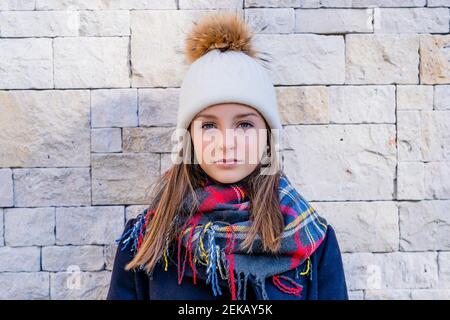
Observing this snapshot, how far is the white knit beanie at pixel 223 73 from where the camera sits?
161 cm

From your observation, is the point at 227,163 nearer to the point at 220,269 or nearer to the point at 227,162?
the point at 227,162

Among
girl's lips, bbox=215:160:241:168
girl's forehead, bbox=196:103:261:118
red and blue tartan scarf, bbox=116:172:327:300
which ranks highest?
girl's forehead, bbox=196:103:261:118

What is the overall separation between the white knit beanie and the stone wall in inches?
21.4

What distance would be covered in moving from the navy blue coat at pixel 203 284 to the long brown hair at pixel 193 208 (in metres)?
0.06

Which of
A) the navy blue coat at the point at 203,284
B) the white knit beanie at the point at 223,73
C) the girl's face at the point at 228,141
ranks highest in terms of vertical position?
the white knit beanie at the point at 223,73

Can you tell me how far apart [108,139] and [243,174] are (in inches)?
36.1

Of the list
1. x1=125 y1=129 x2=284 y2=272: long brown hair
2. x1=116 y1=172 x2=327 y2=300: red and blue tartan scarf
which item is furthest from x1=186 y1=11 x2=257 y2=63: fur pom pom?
x1=116 y1=172 x2=327 y2=300: red and blue tartan scarf

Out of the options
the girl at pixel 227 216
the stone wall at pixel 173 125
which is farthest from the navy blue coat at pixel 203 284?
the stone wall at pixel 173 125

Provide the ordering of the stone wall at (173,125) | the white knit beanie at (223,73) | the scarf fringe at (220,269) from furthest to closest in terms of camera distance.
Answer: the stone wall at (173,125)
the white knit beanie at (223,73)
the scarf fringe at (220,269)

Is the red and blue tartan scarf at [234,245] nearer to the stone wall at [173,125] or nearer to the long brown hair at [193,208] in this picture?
the long brown hair at [193,208]

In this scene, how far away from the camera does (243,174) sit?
1.63 m

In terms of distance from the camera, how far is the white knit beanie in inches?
63.5

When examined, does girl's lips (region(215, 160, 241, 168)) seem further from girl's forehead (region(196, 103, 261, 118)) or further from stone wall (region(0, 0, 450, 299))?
stone wall (region(0, 0, 450, 299))
